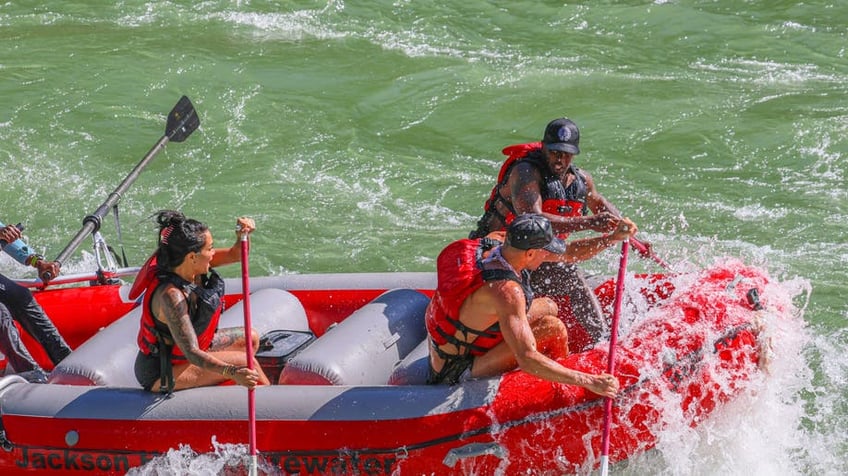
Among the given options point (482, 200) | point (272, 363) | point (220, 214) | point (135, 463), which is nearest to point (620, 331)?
point (272, 363)

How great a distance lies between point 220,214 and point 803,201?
5.21m

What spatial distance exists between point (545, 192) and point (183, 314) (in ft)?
6.85

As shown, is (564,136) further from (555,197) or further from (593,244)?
(593,244)

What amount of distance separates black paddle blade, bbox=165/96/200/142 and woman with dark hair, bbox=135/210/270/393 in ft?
9.81

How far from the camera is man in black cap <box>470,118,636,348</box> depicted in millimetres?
6309

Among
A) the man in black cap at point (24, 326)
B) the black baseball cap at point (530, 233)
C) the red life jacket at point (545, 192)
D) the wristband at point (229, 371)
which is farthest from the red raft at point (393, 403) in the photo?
the black baseball cap at point (530, 233)

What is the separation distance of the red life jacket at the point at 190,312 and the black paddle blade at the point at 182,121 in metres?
3.18

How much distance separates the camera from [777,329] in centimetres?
608

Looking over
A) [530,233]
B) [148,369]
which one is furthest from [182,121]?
[530,233]

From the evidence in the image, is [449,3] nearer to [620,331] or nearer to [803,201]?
[803,201]

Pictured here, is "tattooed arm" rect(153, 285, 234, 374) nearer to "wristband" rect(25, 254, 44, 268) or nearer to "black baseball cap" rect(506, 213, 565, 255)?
"black baseball cap" rect(506, 213, 565, 255)

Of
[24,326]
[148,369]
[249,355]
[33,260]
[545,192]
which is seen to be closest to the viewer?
[249,355]

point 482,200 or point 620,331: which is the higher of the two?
point 620,331

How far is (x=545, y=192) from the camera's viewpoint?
6.44 m
